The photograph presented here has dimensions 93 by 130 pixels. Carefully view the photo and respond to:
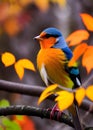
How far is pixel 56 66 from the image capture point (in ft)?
13.0

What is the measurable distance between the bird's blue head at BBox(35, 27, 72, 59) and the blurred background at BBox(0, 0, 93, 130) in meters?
3.38

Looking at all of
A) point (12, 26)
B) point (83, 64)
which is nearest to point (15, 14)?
point (12, 26)

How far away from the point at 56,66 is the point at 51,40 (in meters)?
0.27

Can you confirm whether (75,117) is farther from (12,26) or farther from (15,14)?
(15,14)

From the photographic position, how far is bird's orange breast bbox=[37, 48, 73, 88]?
3.93 meters

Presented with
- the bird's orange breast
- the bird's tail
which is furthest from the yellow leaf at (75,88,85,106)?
the bird's orange breast

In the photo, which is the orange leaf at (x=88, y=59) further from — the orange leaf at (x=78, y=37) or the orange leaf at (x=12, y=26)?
the orange leaf at (x=12, y=26)

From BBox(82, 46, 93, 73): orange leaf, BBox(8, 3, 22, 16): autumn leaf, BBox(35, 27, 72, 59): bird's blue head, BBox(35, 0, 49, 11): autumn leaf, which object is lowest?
BBox(8, 3, 22, 16): autumn leaf

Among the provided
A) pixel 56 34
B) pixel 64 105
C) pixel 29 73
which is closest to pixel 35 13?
pixel 29 73

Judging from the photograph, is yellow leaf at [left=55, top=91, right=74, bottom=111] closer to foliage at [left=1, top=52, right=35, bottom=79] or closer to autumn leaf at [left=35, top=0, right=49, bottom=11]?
foliage at [left=1, top=52, right=35, bottom=79]

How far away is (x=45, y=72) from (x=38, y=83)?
13.0 feet

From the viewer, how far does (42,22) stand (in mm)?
8305

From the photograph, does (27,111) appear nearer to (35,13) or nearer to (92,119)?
(92,119)

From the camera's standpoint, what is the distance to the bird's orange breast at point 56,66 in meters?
3.93
